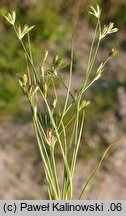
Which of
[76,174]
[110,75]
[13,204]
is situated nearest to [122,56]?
[110,75]

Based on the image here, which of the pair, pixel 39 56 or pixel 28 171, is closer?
pixel 28 171

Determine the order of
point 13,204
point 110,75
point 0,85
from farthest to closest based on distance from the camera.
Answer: point 110,75 → point 0,85 → point 13,204

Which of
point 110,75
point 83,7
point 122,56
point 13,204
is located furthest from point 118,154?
point 13,204

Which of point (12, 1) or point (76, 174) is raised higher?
point (12, 1)

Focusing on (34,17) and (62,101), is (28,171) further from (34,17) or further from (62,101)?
(34,17)

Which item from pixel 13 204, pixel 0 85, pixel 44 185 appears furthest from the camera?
pixel 0 85

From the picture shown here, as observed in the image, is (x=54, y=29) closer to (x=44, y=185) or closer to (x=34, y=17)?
(x=34, y=17)

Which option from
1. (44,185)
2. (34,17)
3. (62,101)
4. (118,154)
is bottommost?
(44,185)
